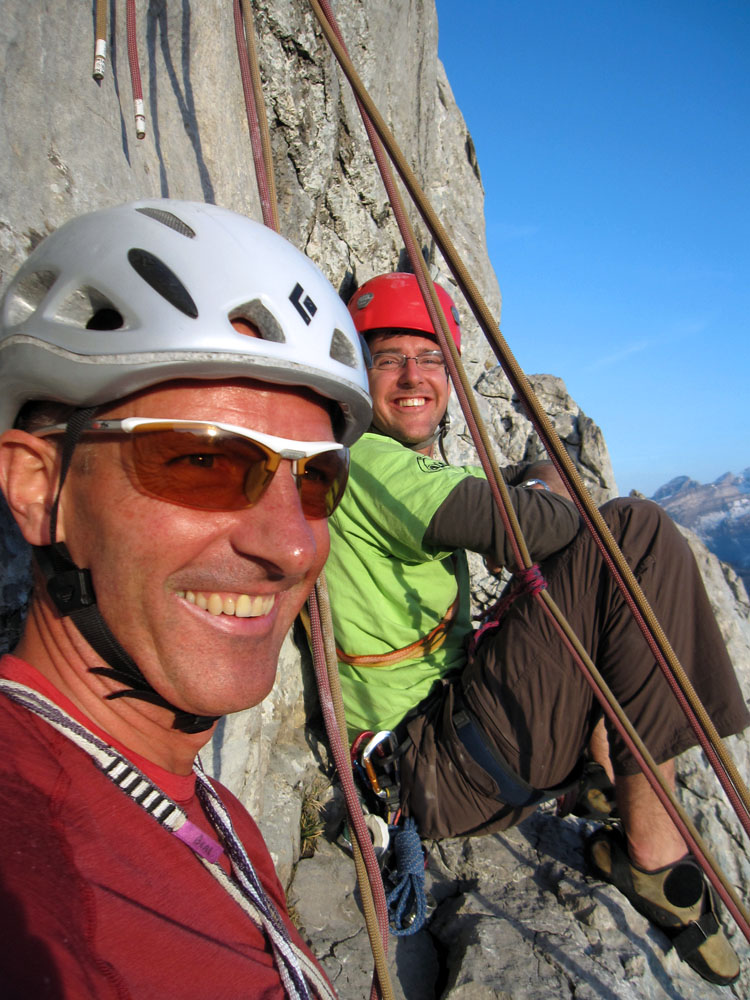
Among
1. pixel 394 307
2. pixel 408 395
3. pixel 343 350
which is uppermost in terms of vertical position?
pixel 394 307

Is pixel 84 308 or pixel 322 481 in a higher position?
pixel 84 308

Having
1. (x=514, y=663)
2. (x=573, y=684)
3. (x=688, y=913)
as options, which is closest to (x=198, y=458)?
(x=514, y=663)

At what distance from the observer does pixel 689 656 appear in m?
2.66

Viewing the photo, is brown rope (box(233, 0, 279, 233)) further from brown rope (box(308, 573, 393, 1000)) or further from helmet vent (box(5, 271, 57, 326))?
brown rope (box(308, 573, 393, 1000))

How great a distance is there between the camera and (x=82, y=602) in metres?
1.25

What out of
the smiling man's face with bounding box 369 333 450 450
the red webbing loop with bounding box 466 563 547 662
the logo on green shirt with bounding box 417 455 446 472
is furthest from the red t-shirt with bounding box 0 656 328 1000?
the smiling man's face with bounding box 369 333 450 450

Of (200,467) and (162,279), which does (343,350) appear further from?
(200,467)

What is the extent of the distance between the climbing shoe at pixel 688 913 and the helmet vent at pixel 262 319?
3.07 metres

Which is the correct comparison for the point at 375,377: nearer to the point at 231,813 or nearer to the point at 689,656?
the point at 689,656

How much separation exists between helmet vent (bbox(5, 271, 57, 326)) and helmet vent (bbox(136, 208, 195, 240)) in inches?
11.4

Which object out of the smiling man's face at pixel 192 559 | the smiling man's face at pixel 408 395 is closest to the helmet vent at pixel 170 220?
the smiling man's face at pixel 192 559

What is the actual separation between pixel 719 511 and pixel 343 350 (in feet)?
401

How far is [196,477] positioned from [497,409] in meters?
7.09

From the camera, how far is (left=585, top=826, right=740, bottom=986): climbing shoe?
2.74 m
